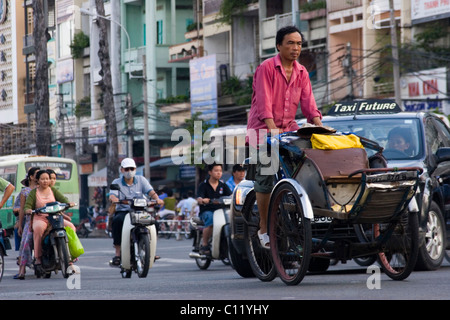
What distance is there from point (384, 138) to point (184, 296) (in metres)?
5.12

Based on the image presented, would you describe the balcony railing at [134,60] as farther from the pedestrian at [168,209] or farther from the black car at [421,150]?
the black car at [421,150]

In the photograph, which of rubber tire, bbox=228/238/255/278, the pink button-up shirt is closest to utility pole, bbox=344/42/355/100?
rubber tire, bbox=228/238/255/278

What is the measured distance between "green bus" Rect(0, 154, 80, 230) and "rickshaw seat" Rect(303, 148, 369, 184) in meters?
36.8

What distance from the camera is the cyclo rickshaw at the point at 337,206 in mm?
9516

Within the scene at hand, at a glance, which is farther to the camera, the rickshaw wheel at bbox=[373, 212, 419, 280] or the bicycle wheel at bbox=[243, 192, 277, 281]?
the bicycle wheel at bbox=[243, 192, 277, 281]

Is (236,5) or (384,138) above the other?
(236,5)

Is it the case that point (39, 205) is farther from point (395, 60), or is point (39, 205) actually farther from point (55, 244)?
point (395, 60)

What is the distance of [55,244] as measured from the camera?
16609 mm

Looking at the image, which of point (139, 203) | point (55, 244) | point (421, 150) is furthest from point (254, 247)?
point (55, 244)

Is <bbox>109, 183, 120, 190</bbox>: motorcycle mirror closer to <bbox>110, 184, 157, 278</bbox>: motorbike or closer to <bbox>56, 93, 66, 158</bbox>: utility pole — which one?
<bbox>110, 184, 157, 278</bbox>: motorbike

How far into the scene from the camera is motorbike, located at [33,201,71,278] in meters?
16.3

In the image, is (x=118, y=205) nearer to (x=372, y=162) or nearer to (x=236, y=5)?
(x=372, y=162)

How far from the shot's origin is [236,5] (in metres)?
52.6
